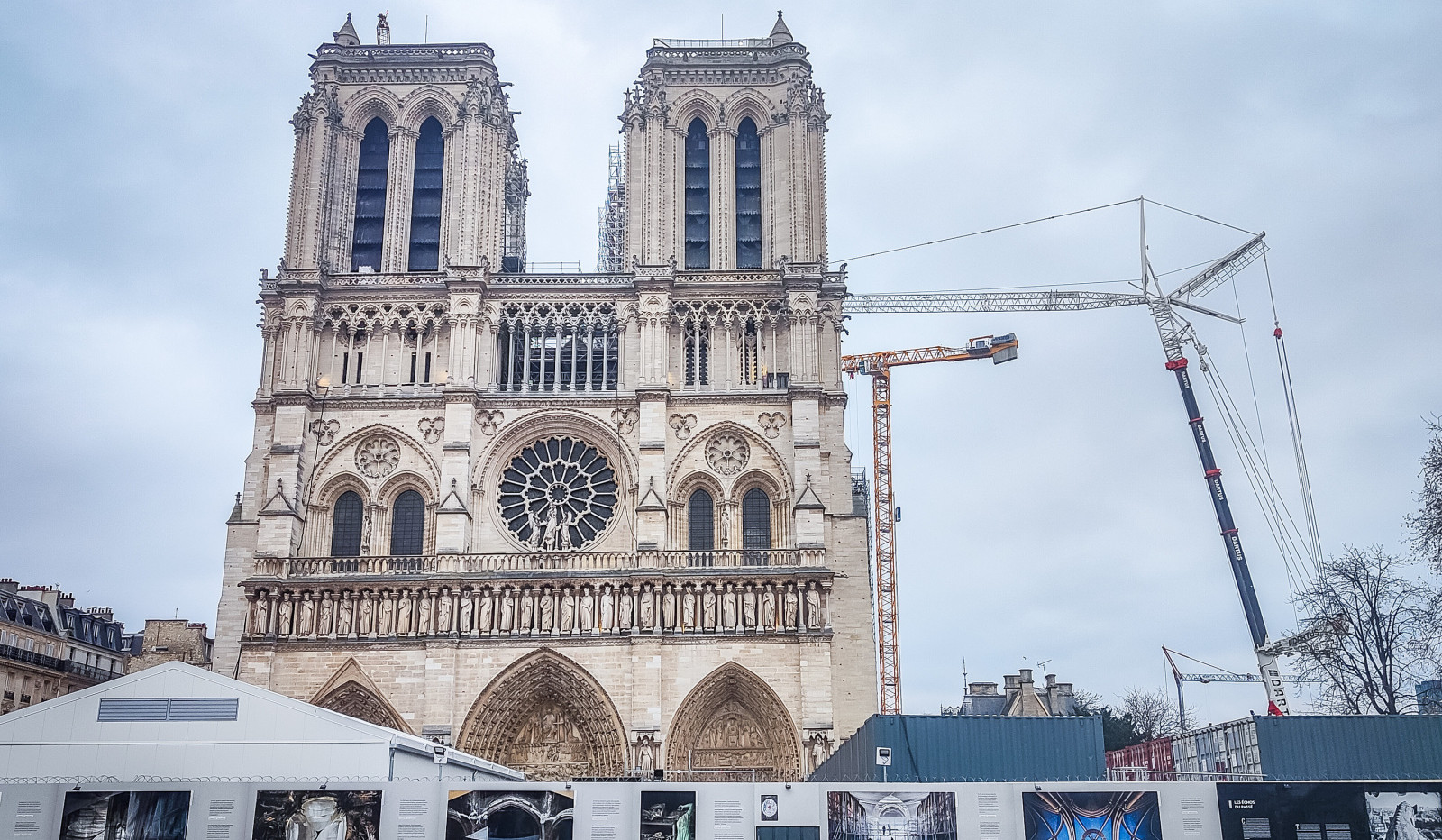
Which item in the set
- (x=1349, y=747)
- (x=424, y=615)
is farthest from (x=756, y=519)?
(x=1349, y=747)

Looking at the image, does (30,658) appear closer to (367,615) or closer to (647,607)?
(367,615)

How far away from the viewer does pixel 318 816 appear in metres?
19.8

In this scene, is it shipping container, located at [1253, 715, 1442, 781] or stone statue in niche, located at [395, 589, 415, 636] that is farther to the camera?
stone statue in niche, located at [395, 589, 415, 636]

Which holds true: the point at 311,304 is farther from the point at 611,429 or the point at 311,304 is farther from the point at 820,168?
the point at 820,168

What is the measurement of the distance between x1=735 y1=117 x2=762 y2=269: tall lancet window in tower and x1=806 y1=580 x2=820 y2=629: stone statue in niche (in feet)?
37.5

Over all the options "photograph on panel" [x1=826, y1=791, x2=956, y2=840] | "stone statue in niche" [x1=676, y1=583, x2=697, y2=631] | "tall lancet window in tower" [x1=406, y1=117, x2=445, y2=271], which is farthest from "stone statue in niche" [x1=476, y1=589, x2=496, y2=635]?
"photograph on panel" [x1=826, y1=791, x2=956, y2=840]

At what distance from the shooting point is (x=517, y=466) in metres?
41.3

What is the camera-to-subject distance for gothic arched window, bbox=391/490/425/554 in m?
40.6

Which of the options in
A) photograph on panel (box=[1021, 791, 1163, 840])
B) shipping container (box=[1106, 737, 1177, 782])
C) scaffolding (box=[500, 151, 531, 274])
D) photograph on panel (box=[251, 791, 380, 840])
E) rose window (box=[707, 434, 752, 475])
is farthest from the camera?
scaffolding (box=[500, 151, 531, 274])

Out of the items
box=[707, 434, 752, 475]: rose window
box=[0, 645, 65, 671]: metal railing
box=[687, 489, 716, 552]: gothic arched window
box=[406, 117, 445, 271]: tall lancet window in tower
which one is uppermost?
box=[406, 117, 445, 271]: tall lancet window in tower

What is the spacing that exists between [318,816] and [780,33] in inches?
1325

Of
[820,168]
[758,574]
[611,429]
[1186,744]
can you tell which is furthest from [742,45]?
[1186,744]

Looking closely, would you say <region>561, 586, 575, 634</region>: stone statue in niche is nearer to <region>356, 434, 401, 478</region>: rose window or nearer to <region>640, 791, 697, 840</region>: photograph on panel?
<region>356, 434, 401, 478</region>: rose window

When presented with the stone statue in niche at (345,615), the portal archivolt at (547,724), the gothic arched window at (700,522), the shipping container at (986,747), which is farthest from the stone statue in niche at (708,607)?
the shipping container at (986,747)
